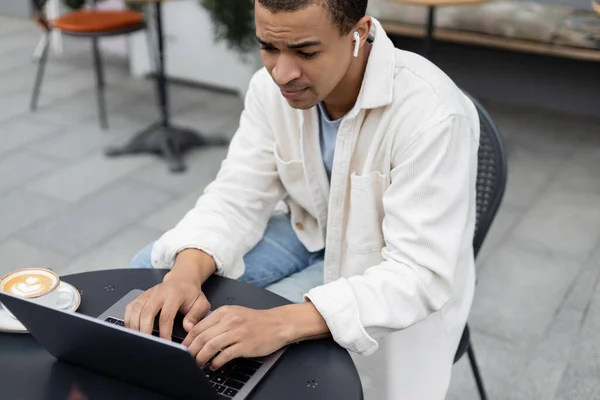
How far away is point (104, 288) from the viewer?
4.00 feet

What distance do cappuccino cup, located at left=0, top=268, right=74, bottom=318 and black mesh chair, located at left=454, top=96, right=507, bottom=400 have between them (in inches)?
30.0

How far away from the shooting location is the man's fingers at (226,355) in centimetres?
102

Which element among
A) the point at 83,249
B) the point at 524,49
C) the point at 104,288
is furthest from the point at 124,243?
the point at 524,49

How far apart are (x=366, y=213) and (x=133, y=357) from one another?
0.54 metres

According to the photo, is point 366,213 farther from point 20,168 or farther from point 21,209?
point 20,168

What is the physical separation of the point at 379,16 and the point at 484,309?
6.69 feet

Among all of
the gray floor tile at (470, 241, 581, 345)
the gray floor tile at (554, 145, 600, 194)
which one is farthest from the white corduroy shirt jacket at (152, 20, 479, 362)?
the gray floor tile at (554, 145, 600, 194)

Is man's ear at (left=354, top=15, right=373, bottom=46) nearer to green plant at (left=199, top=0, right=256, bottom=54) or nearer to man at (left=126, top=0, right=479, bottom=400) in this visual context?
man at (left=126, top=0, right=479, bottom=400)

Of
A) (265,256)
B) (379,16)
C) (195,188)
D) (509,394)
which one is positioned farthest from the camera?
(379,16)

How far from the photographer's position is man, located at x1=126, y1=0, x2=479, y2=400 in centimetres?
111

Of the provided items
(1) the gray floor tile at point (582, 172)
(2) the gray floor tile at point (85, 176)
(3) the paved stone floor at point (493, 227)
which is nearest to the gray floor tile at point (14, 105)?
(3) the paved stone floor at point (493, 227)

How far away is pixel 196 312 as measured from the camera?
1.14m

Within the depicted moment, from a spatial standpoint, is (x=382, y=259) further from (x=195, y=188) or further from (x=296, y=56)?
(x=195, y=188)

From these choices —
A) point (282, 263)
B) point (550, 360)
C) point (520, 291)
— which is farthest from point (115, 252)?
point (550, 360)
